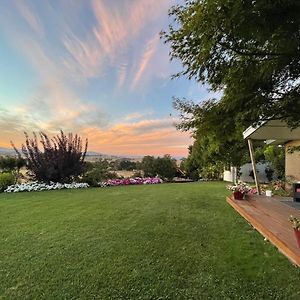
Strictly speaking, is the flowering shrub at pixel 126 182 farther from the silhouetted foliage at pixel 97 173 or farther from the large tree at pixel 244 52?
the large tree at pixel 244 52

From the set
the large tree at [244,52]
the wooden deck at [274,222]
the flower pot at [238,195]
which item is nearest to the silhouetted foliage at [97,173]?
the flower pot at [238,195]

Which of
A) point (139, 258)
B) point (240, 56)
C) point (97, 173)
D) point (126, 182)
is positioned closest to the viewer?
point (240, 56)

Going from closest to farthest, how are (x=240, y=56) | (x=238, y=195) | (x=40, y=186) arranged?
(x=240, y=56), (x=238, y=195), (x=40, y=186)

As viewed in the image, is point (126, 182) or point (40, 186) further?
point (126, 182)

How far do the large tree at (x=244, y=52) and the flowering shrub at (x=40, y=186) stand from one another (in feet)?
29.5

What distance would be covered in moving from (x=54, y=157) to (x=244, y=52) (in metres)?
10.9

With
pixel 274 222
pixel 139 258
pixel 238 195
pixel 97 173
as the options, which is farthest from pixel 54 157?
pixel 274 222

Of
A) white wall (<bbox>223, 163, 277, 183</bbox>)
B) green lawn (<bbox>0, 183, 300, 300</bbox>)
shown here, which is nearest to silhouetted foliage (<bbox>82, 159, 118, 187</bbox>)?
green lawn (<bbox>0, 183, 300, 300</bbox>)

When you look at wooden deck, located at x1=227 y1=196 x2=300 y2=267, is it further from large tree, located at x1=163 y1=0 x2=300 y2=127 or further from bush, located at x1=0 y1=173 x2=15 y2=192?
bush, located at x1=0 y1=173 x2=15 y2=192

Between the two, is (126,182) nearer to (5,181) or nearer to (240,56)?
(5,181)

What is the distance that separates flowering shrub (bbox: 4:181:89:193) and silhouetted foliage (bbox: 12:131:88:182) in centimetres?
49

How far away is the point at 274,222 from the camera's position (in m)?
5.07

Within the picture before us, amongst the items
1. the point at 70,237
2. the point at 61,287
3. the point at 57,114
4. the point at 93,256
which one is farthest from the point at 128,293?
the point at 57,114

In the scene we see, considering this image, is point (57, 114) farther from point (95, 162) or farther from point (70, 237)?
point (70, 237)
